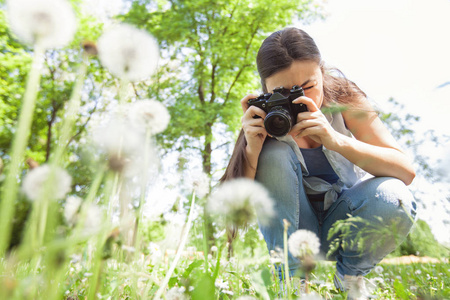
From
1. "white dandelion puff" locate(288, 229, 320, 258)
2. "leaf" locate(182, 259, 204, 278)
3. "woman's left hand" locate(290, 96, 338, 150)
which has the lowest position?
"leaf" locate(182, 259, 204, 278)

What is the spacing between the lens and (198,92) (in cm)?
656

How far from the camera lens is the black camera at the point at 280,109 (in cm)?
118

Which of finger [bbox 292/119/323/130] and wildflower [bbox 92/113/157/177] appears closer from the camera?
wildflower [bbox 92/113/157/177]

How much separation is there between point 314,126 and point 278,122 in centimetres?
13

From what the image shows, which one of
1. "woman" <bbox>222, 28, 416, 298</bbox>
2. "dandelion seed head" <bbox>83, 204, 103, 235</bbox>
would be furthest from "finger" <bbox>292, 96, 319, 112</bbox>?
"dandelion seed head" <bbox>83, 204, 103, 235</bbox>

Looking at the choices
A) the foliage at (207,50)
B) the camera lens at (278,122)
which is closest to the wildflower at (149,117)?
the camera lens at (278,122)

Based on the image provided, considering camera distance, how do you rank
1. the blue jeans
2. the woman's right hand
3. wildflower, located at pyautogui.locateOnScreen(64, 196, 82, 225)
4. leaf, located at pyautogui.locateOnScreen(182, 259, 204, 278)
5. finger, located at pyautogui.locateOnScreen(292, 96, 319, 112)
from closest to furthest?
wildflower, located at pyautogui.locateOnScreen(64, 196, 82, 225) < leaf, located at pyautogui.locateOnScreen(182, 259, 204, 278) < the blue jeans < finger, located at pyautogui.locateOnScreen(292, 96, 319, 112) < the woman's right hand

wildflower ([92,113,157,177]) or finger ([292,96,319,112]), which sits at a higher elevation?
finger ([292,96,319,112])

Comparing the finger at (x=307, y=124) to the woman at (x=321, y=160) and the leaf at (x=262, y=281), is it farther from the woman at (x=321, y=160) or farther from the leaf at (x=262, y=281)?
the leaf at (x=262, y=281)

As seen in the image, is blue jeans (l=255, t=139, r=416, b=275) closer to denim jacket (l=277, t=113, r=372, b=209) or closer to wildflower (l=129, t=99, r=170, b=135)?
denim jacket (l=277, t=113, r=372, b=209)

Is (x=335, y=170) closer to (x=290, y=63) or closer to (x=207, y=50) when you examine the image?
(x=290, y=63)

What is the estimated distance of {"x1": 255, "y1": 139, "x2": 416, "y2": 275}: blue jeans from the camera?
3.57 ft

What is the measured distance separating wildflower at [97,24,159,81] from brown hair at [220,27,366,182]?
870 mm

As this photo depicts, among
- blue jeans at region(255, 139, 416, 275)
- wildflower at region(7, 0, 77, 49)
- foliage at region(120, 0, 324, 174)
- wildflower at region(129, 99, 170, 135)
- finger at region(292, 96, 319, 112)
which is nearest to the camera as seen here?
wildflower at region(7, 0, 77, 49)
